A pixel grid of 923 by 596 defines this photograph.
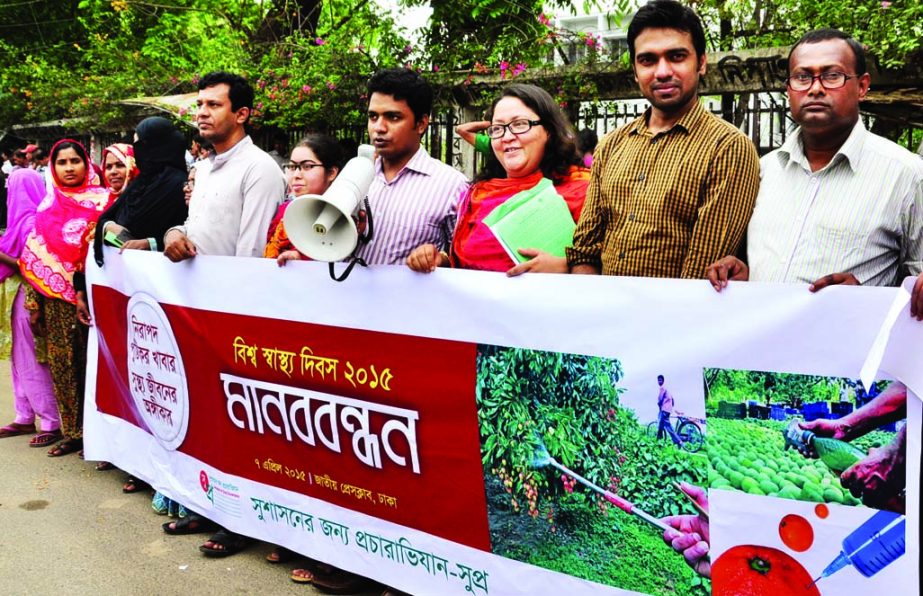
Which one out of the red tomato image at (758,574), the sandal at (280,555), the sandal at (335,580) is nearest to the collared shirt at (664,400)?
the red tomato image at (758,574)

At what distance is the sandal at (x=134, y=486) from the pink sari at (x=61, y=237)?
4.27 ft

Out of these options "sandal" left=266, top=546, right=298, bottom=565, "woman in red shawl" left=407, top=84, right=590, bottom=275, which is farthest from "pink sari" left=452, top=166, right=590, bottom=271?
"sandal" left=266, top=546, right=298, bottom=565

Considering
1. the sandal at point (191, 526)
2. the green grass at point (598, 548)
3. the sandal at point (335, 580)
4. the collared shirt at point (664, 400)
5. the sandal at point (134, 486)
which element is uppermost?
the collared shirt at point (664, 400)

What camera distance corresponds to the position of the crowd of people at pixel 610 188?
233cm

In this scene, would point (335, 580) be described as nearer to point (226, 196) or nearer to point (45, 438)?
point (226, 196)

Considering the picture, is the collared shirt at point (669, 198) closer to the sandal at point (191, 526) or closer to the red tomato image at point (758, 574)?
the red tomato image at point (758, 574)

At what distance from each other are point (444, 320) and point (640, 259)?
2.21 feet

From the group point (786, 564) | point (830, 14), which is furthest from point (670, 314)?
point (830, 14)

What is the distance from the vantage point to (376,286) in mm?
3158

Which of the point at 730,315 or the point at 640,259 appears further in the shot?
the point at 640,259

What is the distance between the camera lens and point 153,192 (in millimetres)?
4746

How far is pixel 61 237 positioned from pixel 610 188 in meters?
4.01

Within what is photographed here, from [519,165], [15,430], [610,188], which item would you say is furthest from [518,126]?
[15,430]

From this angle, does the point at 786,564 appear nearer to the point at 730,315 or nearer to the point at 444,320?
the point at 730,315
